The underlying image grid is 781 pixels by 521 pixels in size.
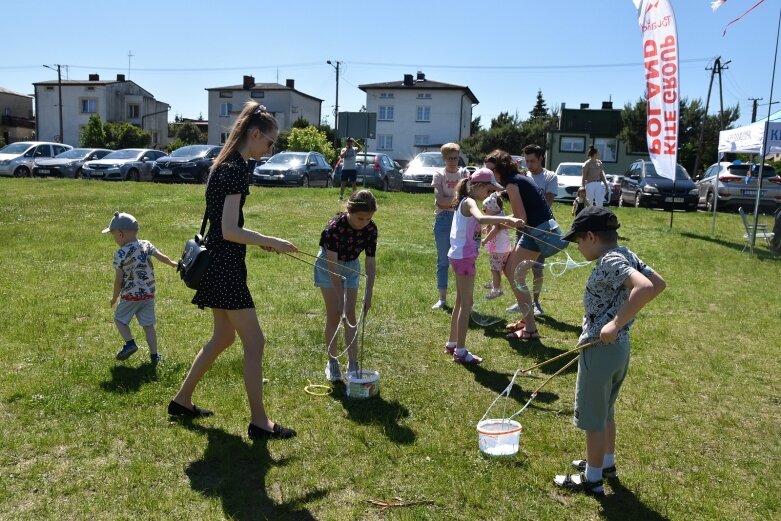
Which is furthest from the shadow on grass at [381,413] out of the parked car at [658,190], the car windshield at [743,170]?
the car windshield at [743,170]

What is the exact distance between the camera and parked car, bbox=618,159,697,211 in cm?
2148

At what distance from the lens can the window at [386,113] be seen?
64.2 metres

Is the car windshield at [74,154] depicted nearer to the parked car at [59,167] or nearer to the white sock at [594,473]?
the parked car at [59,167]

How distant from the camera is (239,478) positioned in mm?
3857

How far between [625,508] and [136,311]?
4.04 metres

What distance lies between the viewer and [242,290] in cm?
409

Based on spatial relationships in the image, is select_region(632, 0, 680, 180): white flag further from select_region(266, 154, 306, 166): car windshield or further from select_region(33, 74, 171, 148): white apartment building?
select_region(33, 74, 171, 148): white apartment building

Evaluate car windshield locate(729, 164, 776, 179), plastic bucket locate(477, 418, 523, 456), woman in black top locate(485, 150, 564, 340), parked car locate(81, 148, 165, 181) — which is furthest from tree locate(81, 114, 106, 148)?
plastic bucket locate(477, 418, 523, 456)

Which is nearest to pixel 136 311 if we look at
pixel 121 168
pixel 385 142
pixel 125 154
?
pixel 121 168

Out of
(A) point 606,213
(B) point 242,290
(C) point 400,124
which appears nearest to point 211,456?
(B) point 242,290

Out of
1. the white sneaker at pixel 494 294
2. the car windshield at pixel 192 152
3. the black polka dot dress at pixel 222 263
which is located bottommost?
the white sneaker at pixel 494 294

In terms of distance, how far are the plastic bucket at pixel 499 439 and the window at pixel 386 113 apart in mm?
61404

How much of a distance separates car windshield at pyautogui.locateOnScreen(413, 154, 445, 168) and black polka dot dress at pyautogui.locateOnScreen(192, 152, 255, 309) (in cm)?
1952

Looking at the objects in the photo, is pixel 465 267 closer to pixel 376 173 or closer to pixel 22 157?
pixel 376 173
